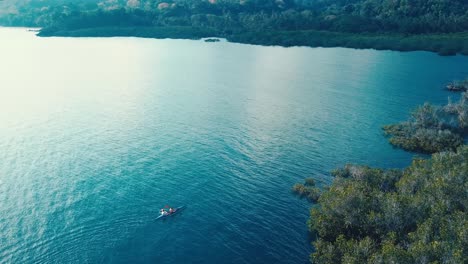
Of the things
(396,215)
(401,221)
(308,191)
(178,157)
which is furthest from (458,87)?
(401,221)

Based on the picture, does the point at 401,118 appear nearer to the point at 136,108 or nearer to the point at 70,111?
the point at 136,108

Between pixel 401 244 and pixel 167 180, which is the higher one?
pixel 401 244

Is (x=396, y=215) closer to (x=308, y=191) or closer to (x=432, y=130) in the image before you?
(x=308, y=191)

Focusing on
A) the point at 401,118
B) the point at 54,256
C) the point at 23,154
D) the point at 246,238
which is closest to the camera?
the point at 54,256

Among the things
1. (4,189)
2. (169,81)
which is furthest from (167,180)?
(169,81)

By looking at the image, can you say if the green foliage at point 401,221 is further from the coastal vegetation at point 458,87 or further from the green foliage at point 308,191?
the coastal vegetation at point 458,87

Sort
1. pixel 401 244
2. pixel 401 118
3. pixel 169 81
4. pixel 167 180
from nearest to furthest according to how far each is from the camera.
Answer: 1. pixel 401 244
2. pixel 167 180
3. pixel 401 118
4. pixel 169 81
